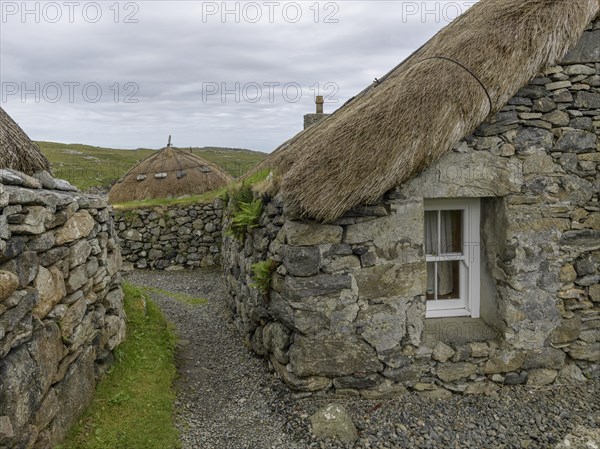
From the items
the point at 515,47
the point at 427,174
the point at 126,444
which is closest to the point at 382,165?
the point at 427,174

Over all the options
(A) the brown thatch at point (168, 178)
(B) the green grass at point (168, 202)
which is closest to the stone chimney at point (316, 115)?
(B) the green grass at point (168, 202)

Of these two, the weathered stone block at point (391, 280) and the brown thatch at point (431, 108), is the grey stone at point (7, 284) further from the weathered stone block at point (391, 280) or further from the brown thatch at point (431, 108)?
the weathered stone block at point (391, 280)

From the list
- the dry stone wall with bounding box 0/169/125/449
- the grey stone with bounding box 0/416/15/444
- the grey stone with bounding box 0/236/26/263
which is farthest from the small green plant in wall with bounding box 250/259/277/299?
the grey stone with bounding box 0/416/15/444

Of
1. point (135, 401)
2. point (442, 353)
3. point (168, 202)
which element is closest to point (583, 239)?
point (442, 353)

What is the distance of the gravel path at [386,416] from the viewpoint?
4.77m

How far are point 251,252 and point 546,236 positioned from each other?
13.4ft

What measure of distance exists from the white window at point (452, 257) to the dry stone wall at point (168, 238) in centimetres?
991

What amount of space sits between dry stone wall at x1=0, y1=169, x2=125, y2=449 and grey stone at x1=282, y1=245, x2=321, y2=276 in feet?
7.37

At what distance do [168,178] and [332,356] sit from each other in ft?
42.1

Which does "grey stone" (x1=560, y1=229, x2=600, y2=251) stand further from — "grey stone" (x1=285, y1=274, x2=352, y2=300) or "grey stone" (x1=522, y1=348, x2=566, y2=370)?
"grey stone" (x1=285, y1=274, x2=352, y2=300)

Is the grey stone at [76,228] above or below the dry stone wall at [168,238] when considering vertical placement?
above

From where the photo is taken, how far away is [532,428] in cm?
496

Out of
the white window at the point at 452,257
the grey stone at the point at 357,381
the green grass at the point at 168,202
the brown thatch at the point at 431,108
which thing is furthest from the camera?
the green grass at the point at 168,202

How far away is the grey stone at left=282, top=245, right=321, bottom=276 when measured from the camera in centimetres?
514
